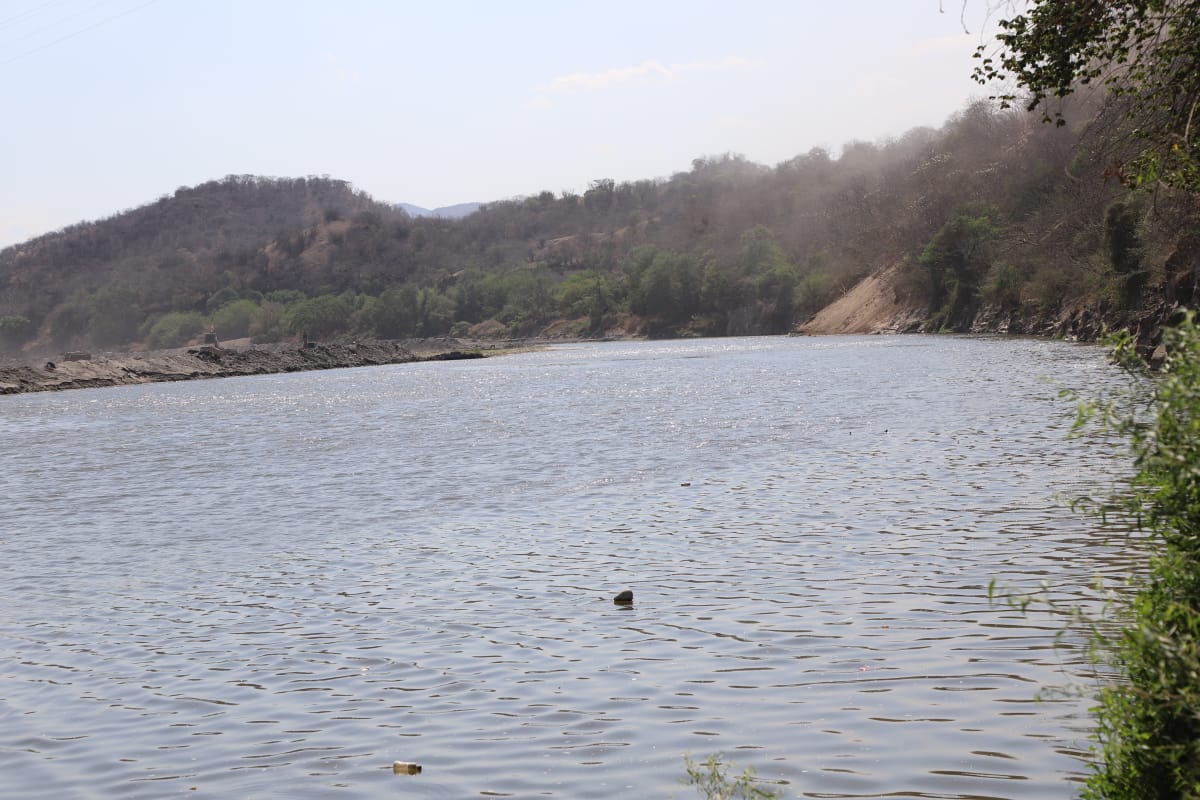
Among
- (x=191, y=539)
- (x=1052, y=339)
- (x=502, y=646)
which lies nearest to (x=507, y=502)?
(x=191, y=539)

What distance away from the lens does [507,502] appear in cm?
2106

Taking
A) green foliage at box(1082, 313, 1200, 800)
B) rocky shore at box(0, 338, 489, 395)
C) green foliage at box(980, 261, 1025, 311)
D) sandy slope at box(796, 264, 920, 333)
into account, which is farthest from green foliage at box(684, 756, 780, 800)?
sandy slope at box(796, 264, 920, 333)

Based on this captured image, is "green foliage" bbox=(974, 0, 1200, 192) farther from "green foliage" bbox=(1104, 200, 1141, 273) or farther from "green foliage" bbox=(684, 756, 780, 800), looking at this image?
"green foliage" bbox=(1104, 200, 1141, 273)

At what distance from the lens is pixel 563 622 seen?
11.9 meters

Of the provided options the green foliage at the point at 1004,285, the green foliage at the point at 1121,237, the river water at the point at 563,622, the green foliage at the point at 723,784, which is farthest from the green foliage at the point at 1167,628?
the green foliage at the point at 1004,285

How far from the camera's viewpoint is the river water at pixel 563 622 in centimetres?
812

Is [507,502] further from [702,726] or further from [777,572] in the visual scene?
[702,726]

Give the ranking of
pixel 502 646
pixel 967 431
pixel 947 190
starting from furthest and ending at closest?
pixel 947 190
pixel 967 431
pixel 502 646

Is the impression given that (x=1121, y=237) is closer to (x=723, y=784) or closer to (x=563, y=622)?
(x=563, y=622)

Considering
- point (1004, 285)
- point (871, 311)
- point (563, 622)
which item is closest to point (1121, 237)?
point (1004, 285)

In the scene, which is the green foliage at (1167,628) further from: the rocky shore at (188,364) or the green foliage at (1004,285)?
the green foliage at (1004,285)

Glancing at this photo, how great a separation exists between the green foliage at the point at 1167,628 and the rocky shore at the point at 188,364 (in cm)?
9040

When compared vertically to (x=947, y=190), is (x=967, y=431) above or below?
below

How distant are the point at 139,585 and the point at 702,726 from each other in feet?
30.2
